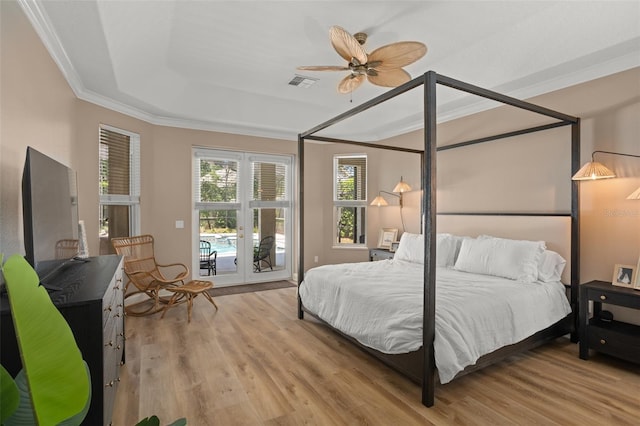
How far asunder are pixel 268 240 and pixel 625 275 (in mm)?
4666

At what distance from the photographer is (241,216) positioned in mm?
5625

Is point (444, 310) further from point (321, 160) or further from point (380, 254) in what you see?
point (321, 160)

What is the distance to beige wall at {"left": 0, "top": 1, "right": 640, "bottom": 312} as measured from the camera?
2.12 metres

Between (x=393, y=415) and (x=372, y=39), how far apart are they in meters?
2.93

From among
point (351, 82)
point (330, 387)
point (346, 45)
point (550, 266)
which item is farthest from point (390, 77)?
point (330, 387)

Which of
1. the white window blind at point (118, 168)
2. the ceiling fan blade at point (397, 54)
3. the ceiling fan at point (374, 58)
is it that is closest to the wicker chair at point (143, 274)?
the white window blind at point (118, 168)

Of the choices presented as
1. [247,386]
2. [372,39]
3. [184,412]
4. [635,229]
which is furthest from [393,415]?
[372,39]

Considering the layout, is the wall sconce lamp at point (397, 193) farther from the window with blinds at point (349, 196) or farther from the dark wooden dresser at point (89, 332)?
the dark wooden dresser at point (89, 332)

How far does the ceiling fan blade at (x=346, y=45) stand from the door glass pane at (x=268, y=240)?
3666 mm

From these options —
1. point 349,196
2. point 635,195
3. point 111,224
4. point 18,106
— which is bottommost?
point 111,224

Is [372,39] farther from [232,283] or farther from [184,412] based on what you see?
[232,283]

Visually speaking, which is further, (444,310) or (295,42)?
(295,42)

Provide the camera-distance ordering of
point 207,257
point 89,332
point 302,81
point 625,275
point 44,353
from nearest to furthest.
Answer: point 44,353 → point 89,332 → point 625,275 → point 302,81 → point 207,257

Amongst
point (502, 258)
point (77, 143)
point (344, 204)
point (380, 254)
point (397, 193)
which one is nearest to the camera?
point (502, 258)
